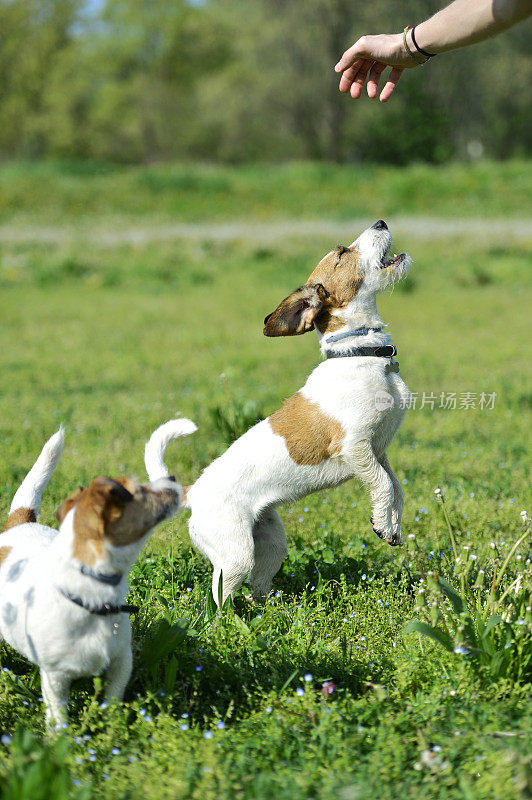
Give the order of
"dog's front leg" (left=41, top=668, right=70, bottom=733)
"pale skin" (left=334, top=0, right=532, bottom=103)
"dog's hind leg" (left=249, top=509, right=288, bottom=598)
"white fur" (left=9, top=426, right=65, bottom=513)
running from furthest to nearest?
"dog's hind leg" (left=249, top=509, right=288, bottom=598) < "white fur" (left=9, top=426, right=65, bottom=513) < "pale skin" (left=334, top=0, right=532, bottom=103) < "dog's front leg" (left=41, top=668, right=70, bottom=733)

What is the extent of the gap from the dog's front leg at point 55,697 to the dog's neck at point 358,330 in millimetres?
1840

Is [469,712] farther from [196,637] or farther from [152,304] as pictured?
[152,304]

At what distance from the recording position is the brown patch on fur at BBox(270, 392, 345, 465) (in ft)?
11.6

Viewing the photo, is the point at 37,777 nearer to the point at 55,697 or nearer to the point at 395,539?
the point at 55,697

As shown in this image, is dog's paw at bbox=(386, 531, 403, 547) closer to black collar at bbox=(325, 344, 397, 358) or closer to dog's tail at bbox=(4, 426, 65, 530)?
black collar at bbox=(325, 344, 397, 358)

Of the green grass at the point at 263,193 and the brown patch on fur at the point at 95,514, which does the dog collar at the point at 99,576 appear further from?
the green grass at the point at 263,193

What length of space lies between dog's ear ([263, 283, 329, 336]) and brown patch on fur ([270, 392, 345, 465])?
0.37 meters

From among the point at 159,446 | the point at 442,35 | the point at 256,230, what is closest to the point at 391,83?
the point at 442,35

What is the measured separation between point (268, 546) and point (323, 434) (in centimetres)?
61

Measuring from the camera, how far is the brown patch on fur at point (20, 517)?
3.33 metres

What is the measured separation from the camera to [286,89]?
113ft

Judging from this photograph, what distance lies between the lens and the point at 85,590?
2619 millimetres

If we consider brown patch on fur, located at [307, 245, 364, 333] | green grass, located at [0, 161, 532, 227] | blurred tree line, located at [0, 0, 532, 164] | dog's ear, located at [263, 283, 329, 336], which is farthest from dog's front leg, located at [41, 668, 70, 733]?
blurred tree line, located at [0, 0, 532, 164]

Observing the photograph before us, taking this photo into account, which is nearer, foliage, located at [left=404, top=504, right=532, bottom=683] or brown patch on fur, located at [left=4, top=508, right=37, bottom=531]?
foliage, located at [left=404, top=504, right=532, bottom=683]
